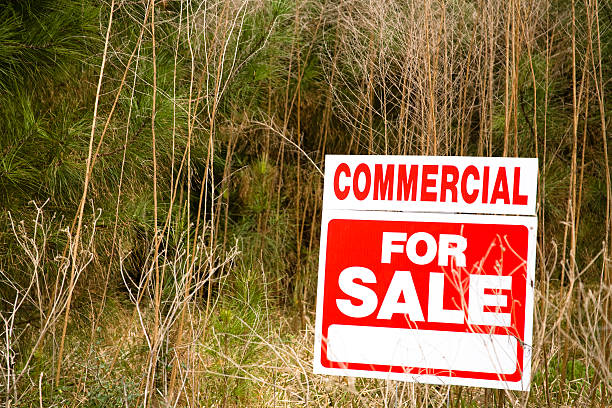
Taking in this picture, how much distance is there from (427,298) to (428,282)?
0.03 meters

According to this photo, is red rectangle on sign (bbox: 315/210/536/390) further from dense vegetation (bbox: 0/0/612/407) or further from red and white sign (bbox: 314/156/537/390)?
dense vegetation (bbox: 0/0/612/407)

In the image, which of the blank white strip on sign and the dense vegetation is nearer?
the blank white strip on sign

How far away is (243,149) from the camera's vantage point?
4539 millimetres

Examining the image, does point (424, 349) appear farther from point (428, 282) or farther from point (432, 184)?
point (432, 184)

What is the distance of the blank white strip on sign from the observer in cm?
144

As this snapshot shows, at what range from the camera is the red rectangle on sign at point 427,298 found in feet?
4.75

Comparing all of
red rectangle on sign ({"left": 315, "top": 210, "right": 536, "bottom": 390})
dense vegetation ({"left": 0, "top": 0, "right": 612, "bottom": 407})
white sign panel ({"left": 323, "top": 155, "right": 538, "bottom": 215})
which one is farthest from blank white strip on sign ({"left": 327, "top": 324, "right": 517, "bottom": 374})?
dense vegetation ({"left": 0, "top": 0, "right": 612, "bottom": 407})

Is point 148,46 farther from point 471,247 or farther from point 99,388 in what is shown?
point 471,247

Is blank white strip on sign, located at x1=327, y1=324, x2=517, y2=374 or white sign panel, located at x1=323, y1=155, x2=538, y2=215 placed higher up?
white sign panel, located at x1=323, y1=155, x2=538, y2=215

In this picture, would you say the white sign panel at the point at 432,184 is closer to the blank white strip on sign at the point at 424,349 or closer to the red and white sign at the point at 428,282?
the red and white sign at the point at 428,282

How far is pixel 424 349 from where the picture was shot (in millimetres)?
1470

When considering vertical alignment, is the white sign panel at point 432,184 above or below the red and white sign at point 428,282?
above

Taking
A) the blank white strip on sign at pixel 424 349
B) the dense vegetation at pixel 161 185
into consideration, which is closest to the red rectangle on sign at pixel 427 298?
the blank white strip on sign at pixel 424 349

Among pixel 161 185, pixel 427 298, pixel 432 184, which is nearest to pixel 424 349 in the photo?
pixel 427 298
